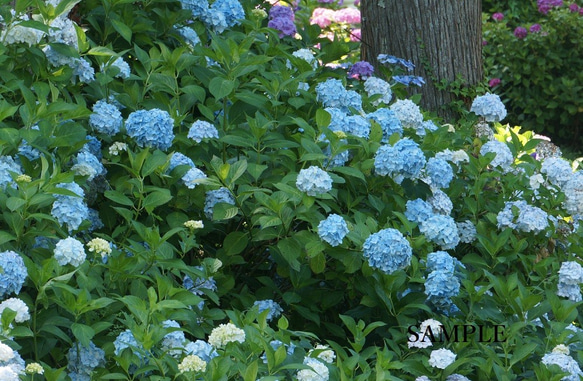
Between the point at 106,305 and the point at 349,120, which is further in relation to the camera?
the point at 349,120

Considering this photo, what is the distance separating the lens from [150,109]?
3.09 meters

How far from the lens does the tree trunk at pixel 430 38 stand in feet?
15.2

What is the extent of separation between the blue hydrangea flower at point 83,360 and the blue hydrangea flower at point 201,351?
0.23 m

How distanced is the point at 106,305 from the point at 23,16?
1225 millimetres

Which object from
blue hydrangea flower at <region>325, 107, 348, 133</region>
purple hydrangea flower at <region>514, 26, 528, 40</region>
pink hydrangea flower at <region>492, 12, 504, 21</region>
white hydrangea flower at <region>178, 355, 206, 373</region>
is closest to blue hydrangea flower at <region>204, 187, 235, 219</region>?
blue hydrangea flower at <region>325, 107, 348, 133</region>

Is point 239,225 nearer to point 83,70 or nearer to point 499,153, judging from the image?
point 83,70

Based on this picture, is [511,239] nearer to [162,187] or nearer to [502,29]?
[162,187]

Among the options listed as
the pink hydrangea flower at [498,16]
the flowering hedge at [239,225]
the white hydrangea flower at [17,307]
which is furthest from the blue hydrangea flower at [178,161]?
the pink hydrangea flower at [498,16]

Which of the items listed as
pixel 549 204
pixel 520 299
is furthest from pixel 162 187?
pixel 549 204

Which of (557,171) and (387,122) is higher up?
(387,122)

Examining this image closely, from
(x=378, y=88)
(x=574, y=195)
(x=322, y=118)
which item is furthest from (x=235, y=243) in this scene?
(x=574, y=195)

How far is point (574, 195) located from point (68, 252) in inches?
81.5

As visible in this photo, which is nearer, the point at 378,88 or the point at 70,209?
the point at 70,209

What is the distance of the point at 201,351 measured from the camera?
230cm
